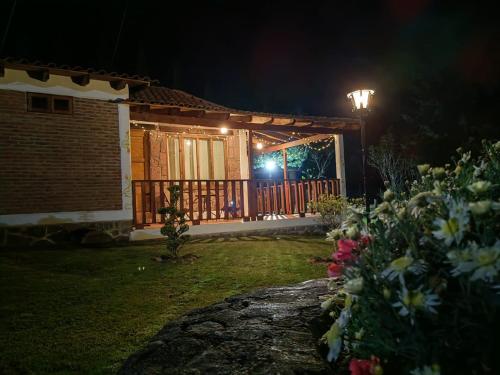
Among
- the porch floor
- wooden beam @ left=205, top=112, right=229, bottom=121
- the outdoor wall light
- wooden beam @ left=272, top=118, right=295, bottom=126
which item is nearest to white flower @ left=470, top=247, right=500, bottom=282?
the porch floor

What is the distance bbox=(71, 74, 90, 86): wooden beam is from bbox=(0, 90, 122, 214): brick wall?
0.36 meters

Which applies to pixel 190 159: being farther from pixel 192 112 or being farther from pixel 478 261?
pixel 478 261

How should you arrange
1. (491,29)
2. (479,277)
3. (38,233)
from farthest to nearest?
(491,29) → (38,233) → (479,277)

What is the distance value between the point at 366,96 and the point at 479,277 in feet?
25.9

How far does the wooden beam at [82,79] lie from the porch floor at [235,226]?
344 cm

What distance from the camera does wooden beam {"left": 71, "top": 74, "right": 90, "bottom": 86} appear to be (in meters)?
8.23

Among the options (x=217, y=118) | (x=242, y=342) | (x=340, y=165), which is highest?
(x=217, y=118)

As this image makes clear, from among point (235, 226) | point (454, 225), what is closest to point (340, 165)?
point (235, 226)

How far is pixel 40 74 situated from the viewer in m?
7.89

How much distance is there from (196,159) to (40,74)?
16.7 ft

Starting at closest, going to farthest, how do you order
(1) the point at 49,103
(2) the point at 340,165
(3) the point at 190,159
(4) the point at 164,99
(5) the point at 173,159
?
(1) the point at 49,103 → (4) the point at 164,99 → (5) the point at 173,159 → (3) the point at 190,159 → (2) the point at 340,165

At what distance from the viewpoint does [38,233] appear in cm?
774

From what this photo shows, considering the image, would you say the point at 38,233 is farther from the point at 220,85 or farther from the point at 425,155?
the point at 220,85

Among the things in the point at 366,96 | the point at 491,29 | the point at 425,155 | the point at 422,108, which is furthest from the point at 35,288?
the point at 491,29
